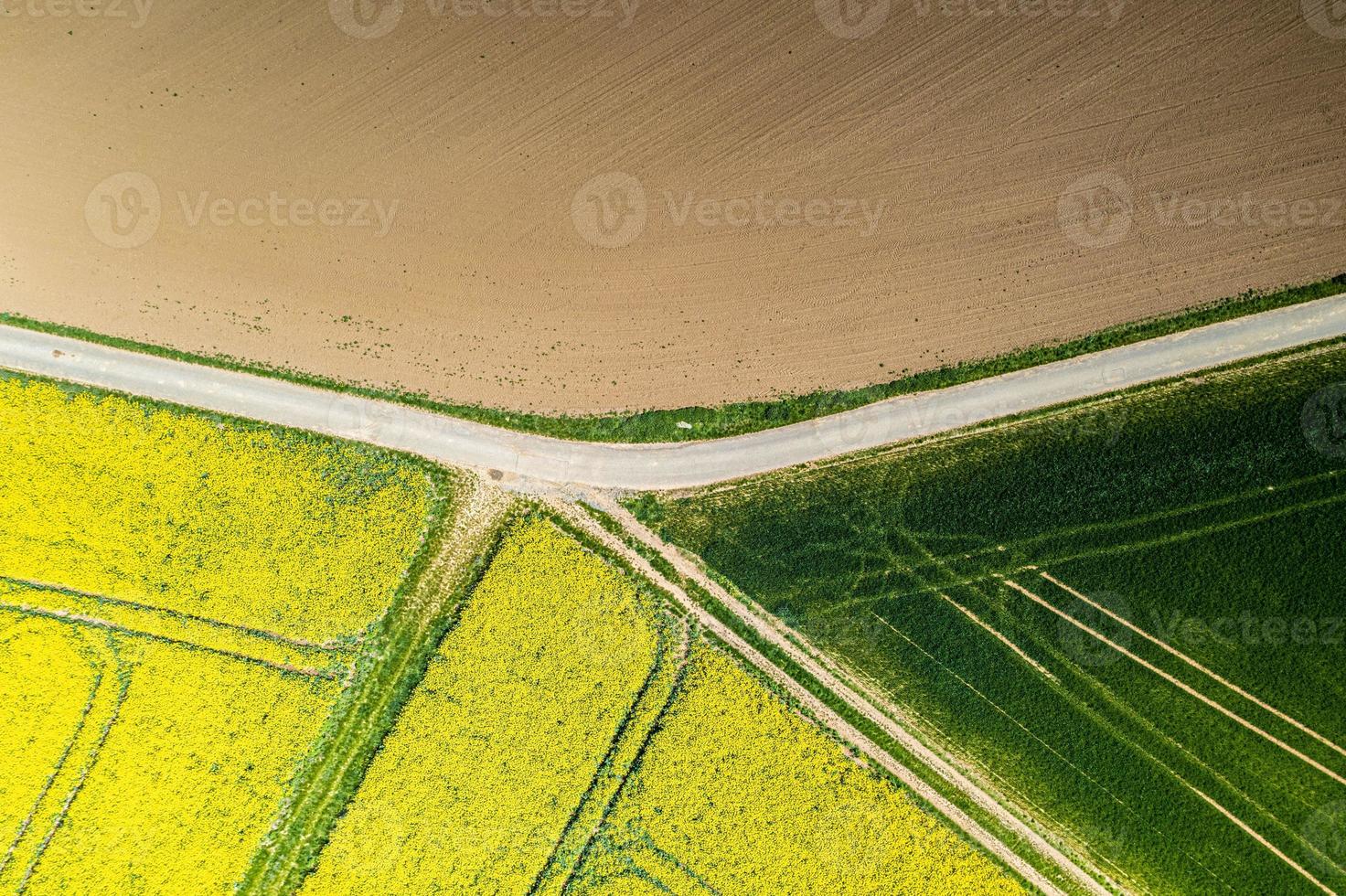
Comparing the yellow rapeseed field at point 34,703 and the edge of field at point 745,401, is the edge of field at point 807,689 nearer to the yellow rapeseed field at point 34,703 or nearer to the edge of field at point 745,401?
the edge of field at point 745,401

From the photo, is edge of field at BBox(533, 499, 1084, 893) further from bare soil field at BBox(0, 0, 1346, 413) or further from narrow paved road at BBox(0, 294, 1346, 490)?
bare soil field at BBox(0, 0, 1346, 413)

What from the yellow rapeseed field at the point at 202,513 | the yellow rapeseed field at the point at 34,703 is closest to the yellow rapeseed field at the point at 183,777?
the yellow rapeseed field at the point at 34,703

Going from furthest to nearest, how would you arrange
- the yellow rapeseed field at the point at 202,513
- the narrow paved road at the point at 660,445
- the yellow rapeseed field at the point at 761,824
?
the yellow rapeseed field at the point at 202,513 → the narrow paved road at the point at 660,445 → the yellow rapeseed field at the point at 761,824

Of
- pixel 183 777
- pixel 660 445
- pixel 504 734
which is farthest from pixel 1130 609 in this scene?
pixel 183 777

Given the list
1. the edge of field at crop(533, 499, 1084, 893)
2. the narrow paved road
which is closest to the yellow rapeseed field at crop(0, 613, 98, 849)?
the narrow paved road

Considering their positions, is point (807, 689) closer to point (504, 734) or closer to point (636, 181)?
point (504, 734)

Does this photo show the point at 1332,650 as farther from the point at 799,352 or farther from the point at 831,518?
the point at 799,352

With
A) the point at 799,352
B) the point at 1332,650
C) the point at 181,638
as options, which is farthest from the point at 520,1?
the point at 1332,650
